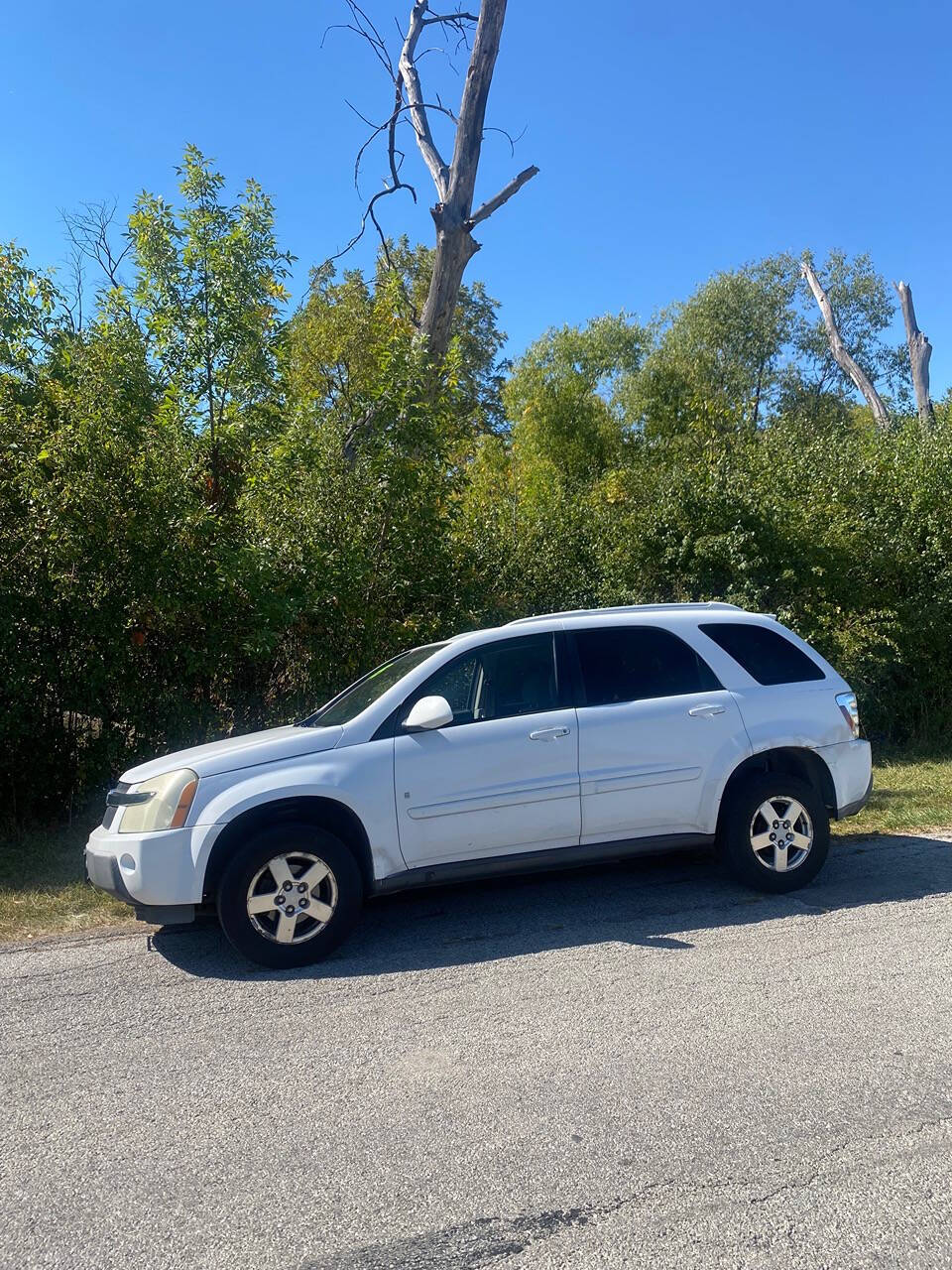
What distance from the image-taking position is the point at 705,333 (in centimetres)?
3528

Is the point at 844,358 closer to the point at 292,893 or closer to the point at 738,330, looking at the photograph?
the point at 738,330

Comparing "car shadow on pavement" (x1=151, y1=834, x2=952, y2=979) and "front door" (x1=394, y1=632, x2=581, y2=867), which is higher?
"front door" (x1=394, y1=632, x2=581, y2=867)

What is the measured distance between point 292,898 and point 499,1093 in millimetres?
1908

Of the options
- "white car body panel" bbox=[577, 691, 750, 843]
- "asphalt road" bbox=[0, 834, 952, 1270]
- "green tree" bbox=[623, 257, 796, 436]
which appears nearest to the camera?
"asphalt road" bbox=[0, 834, 952, 1270]

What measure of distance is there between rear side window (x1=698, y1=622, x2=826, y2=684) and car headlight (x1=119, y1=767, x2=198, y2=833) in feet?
11.2

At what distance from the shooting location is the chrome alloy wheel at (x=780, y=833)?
255 inches

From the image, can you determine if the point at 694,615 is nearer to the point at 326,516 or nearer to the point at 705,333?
the point at 326,516

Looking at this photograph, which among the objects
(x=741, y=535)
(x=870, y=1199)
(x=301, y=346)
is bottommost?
(x=870, y=1199)

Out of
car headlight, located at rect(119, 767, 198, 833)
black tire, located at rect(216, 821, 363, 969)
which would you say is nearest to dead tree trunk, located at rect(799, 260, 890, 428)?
black tire, located at rect(216, 821, 363, 969)

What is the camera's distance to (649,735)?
6297 mm

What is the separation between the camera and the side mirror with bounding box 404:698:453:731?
19.0ft

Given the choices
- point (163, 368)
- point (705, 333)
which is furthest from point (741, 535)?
point (705, 333)

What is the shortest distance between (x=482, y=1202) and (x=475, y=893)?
3594mm

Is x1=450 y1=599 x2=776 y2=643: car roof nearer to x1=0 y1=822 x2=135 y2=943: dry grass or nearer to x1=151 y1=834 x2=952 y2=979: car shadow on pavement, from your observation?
x1=151 y1=834 x2=952 y2=979: car shadow on pavement
